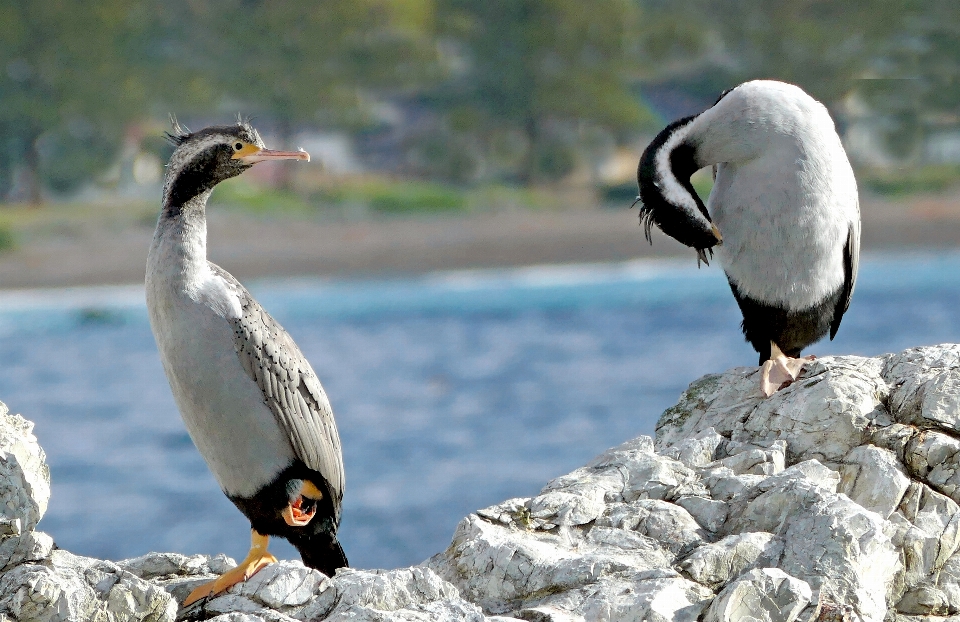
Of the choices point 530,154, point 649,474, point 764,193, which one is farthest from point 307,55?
point 649,474

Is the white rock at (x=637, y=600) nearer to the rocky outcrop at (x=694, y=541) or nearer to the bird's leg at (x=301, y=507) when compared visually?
the rocky outcrop at (x=694, y=541)

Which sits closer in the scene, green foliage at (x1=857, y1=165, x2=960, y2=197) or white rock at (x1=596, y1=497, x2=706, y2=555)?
white rock at (x1=596, y1=497, x2=706, y2=555)

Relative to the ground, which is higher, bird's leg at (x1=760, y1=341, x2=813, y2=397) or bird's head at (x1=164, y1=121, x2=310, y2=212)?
bird's head at (x1=164, y1=121, x2=310, y2=212)

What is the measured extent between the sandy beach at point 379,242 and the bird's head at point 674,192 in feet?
47.2

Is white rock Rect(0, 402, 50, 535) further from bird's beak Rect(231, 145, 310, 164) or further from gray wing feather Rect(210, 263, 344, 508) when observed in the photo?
bird's beak Rect(231, 145, 310, 164)

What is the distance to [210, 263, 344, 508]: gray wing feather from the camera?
104 inches

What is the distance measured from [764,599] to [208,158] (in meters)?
1.44

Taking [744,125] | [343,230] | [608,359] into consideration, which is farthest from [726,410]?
[343,230]

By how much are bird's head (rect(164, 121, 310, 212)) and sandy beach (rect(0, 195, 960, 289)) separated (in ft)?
48.6

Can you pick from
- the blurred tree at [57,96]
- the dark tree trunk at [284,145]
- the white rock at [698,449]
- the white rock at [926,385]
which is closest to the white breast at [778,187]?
the white rock at [926,385]

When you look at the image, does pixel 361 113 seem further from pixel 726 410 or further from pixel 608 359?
pixel 726 410

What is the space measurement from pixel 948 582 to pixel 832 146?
1.06m

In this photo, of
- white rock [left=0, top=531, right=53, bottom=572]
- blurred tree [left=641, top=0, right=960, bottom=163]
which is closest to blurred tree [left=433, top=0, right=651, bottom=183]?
blurred tree [left=641, top=0, right=960, bottom=163]

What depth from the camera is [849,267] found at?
3.13 m
